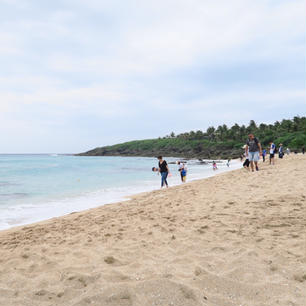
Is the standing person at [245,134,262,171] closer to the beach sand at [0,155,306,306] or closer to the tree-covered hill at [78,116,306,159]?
the beach sand at [0,155,306,306]

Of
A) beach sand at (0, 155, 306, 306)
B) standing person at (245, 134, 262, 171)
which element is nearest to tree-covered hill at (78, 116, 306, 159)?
standing person at (245, 134, 262, 171)

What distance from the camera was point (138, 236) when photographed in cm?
454

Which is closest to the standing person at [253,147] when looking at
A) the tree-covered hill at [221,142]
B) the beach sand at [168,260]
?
the beach sand at [168,260]

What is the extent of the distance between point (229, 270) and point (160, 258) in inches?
37.3

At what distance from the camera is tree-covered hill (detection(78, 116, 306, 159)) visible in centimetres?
7731

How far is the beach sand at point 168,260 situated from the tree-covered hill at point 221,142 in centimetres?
6204

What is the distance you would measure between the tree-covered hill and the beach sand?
62035 millimetres

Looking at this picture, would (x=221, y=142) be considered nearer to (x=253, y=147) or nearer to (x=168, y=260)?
(x=253, y=147)

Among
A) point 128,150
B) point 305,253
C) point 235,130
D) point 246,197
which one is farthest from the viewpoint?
point 128,150

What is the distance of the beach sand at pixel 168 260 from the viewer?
2.65 metres

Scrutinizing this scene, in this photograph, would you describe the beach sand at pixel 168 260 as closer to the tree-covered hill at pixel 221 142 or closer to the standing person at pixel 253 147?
the standing person at pixel 253 147

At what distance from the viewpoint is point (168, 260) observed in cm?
344

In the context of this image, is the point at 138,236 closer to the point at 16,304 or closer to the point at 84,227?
the point at 84,227

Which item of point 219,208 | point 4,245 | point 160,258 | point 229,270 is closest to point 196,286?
point 229,270
